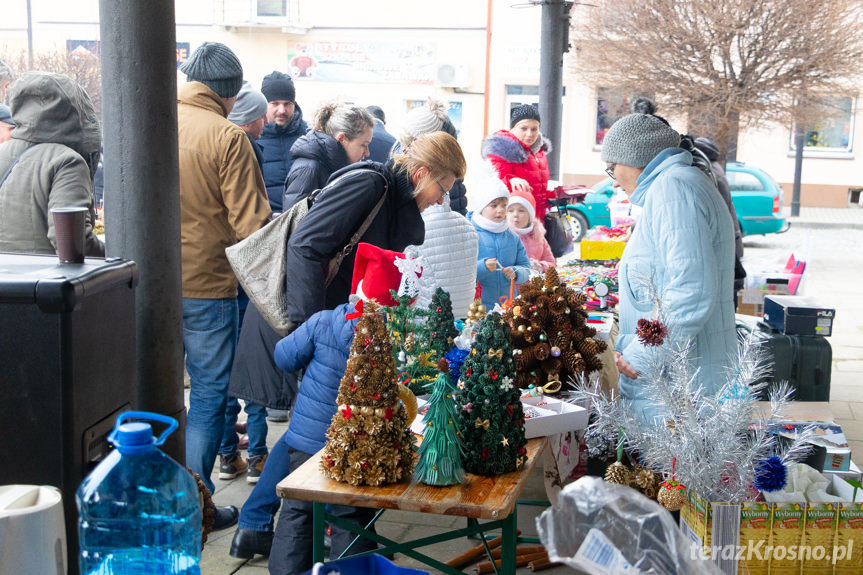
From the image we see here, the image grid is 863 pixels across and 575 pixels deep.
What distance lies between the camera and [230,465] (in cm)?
463

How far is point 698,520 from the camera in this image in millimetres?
2486

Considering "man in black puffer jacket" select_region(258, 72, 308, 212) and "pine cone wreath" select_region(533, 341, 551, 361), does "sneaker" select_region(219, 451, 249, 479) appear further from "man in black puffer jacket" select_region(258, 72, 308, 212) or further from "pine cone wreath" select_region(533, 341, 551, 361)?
"pine cone wreath" select_region(533, 341, 551, 361)

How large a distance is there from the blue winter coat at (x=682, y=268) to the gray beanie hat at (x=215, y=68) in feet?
6.54

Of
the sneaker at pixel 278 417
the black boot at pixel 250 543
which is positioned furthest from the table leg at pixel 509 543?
the sneaker at pixel 278 417

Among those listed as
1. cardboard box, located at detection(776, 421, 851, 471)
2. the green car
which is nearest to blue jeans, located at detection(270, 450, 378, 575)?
cardboard box, located at detection(776, 421, 851, 471)

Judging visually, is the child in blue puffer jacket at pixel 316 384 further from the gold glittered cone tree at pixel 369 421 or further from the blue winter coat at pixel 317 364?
the gold glittered cone tree at pixel 369 421

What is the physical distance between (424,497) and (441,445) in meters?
0.15

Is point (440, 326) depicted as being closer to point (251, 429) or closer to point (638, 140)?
point (638, 140)

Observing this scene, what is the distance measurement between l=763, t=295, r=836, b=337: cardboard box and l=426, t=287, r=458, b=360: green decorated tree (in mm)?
3173

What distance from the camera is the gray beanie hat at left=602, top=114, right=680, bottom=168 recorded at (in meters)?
3.29

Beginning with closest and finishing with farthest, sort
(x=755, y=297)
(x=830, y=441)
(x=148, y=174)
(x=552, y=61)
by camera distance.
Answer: (x=148, y=174) < (x=830, y=441) < (x=755, y=297) < (x=552, y=61)

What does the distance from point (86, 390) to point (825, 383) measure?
465 centimetres

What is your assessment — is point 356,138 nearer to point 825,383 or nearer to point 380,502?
point 380,502

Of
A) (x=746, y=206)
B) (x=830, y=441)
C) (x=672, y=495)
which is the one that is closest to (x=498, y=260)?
(x=830, y=441)
